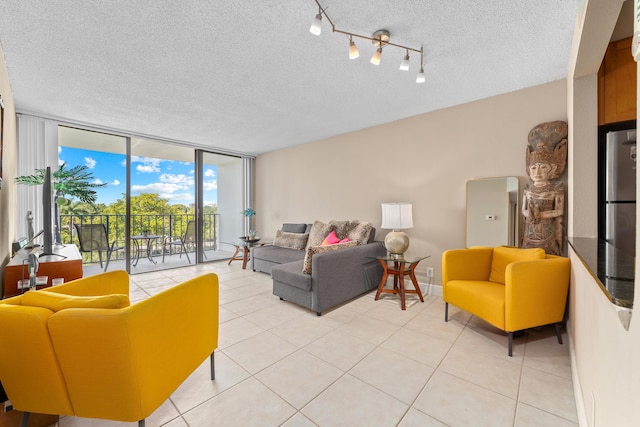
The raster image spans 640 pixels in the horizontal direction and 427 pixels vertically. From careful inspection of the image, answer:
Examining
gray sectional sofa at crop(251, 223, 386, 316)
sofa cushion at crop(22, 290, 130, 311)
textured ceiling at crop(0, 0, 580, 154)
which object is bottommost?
gray sectional sofa at crop(251, 223, 386, 316)

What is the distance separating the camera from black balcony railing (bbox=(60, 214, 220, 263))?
478cm

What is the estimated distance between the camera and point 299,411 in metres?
1.41

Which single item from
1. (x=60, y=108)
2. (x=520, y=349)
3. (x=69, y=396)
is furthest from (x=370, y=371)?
(x=60, y=108)

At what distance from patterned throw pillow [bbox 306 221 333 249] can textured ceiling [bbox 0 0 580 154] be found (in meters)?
1.67

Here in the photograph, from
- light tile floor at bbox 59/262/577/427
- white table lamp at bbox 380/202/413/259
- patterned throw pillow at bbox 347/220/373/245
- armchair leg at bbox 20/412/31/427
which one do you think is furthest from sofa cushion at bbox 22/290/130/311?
patterned throw pillow at bbox 347/220/373/245

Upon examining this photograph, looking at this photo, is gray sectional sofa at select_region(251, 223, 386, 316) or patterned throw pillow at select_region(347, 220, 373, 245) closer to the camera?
gray sectional sofa at select_region(251, 223, 386, 316)

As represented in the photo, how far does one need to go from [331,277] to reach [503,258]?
1.69 meters

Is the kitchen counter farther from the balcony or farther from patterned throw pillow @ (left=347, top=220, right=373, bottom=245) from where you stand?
the balcony

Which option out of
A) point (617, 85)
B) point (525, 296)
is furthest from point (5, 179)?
point (617, 85)

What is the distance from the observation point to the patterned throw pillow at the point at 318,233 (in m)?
3.97

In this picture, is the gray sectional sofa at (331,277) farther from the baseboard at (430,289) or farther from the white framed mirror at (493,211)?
the white framed mirror at (493,211)

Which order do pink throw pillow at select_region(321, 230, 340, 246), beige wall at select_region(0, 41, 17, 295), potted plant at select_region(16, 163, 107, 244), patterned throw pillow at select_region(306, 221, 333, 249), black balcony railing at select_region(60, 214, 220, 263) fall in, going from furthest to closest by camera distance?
black balcony railing at select_region(60, 214, 220, 263), patterned throw pillow at select_region(306, 221, 333, 249), pink throw pillow at select_region(321, 230, 340, 246), potted plant at select_region(16, 163, 107, 244), beige wall at select_region(0, 41, 17, 295)

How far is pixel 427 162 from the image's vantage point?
3340 millimetres

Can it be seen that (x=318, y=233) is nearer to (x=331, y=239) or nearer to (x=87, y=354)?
(x=331, y=239)
